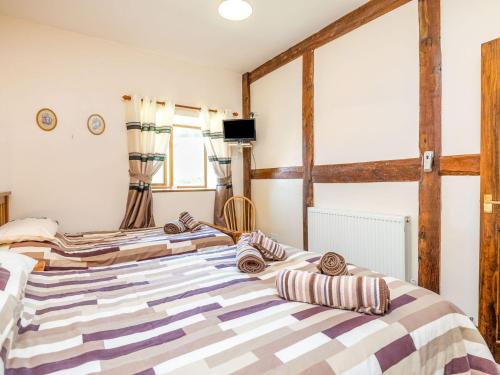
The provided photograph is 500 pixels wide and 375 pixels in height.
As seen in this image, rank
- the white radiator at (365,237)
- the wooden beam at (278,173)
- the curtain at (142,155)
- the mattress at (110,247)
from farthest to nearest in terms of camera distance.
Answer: the wooden beam at (278,173) < the curtain at (142,155) < the white radiator at (365,237) < the mattress at (110,247)

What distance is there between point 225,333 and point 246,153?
3334 millimetres

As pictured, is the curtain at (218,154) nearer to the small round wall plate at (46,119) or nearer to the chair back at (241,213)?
the chair back at (241,213)

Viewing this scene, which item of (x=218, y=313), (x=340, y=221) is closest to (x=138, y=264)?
(x=218, y=313)

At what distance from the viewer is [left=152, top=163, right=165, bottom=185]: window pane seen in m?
3.56

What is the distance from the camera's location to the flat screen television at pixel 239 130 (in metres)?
3.71

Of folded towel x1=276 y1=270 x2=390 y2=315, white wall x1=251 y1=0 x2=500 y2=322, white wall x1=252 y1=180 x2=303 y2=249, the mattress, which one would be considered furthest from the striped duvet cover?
white wall x1=252 y1=180 x2=303 y2=249

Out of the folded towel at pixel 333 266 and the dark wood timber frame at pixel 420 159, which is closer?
the folded towel at pixel 333 266

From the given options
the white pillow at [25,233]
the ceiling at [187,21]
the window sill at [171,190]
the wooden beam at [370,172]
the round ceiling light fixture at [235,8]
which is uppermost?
the ceiling at [187,21]

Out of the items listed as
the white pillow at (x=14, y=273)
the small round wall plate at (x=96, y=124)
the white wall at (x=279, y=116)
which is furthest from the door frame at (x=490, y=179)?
the small round wall plate at (x=96, y=124)

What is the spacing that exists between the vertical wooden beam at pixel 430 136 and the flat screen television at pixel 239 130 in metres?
2.06

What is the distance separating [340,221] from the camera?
107 inches

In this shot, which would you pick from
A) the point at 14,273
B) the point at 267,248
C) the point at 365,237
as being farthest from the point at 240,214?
the point at 14,273

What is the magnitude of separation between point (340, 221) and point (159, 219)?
6.88ft

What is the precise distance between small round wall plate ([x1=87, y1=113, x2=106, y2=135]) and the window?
774 millimetres
